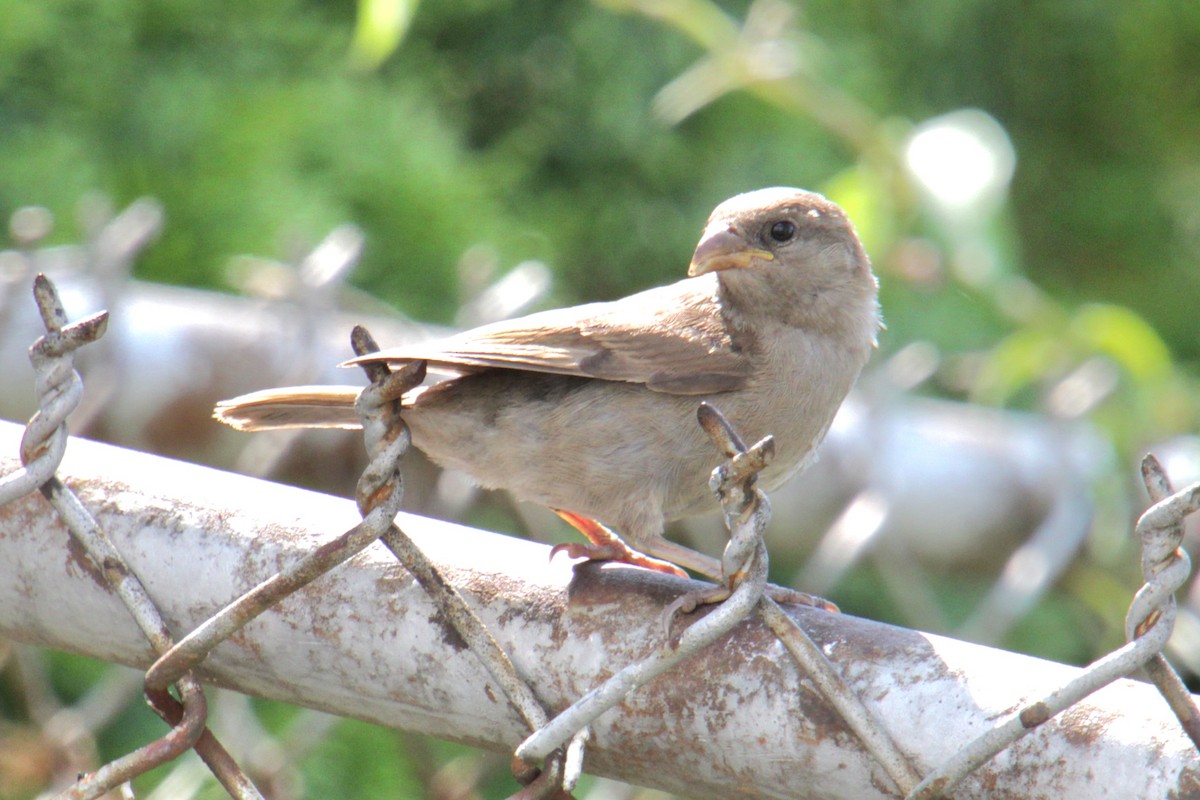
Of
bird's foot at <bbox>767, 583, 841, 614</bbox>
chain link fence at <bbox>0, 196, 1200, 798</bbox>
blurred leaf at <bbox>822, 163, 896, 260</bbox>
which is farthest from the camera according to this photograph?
blurred leaf at <bbox>822, 163, 896, 260</bbox>

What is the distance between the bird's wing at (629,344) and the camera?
2.36 m

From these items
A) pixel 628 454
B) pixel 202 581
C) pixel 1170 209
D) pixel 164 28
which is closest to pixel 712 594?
pixel 202 581

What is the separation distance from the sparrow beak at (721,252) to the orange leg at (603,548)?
529 millimetres

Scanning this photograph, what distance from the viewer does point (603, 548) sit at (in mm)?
2373

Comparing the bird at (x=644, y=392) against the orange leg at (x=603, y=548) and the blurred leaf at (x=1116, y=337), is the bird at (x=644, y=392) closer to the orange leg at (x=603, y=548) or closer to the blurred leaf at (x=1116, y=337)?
the orange leg at (x=603, y=548)

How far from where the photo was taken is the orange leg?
204cm

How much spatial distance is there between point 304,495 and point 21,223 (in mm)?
1865

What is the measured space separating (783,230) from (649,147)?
8.18ft

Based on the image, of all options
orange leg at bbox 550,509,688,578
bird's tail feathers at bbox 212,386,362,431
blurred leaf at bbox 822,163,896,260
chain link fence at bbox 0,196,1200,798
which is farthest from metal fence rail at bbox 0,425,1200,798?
blurred leaf at bbox 822,163,896,260


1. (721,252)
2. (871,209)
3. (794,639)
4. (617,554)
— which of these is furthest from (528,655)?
(871,209)

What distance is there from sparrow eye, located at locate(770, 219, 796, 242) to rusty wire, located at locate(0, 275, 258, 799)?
1690 mm

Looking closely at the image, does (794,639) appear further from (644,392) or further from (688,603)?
(644,392)

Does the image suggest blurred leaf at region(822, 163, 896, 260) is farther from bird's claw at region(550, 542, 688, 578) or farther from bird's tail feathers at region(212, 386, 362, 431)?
bird's tail feathers at region(212, 386, 362, 431)

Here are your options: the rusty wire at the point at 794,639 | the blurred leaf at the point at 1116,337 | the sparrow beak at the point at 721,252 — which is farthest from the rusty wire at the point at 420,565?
the blurred leaf at the point at 1116,337
